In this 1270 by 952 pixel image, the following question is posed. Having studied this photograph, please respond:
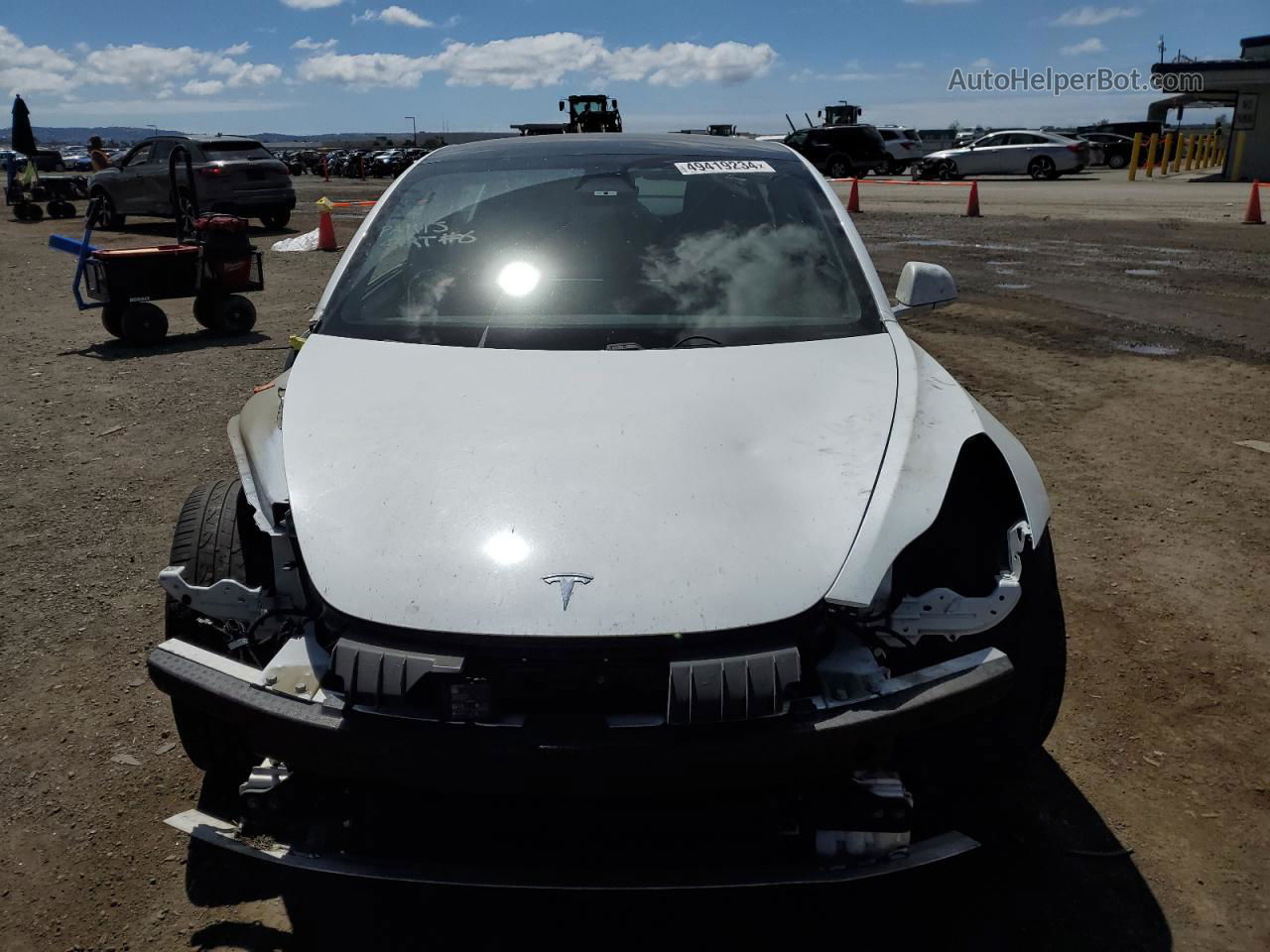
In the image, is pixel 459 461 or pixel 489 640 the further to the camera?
pixel 459 461

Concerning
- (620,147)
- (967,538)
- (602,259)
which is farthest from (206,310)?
(967,538)

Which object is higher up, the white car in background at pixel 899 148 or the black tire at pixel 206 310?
the white car in background at pixel 899 148

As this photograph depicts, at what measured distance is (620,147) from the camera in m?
3.80

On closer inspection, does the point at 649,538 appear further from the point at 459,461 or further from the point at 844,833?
the point at 844,833

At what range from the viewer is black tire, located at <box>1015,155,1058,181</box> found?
32.1 meters

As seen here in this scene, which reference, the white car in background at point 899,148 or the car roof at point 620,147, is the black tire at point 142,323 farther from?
the white car in background at point 899,148

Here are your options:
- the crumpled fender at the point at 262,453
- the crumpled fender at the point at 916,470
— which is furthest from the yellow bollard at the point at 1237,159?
the crumpled fender at the point at 262,453

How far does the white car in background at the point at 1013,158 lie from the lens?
32125 millimetres

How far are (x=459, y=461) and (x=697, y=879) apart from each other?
1043 millimetres

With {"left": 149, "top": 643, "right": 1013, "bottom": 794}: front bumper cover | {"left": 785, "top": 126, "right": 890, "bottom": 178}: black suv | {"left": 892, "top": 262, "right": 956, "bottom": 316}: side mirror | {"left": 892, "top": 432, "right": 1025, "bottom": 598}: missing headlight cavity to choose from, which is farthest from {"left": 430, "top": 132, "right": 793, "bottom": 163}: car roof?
{"left": 785, "top": 126, "right": 890, "bottom": 178}: black suv

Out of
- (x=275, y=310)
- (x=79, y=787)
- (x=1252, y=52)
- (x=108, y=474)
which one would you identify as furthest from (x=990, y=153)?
(x=79, y=787)

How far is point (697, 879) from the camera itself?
6.30 feet

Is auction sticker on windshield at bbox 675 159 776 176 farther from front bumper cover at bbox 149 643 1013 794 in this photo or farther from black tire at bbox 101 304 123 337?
black tire at bbox 101 304 123 337

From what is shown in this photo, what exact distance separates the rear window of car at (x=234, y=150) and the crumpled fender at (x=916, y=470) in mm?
18371
